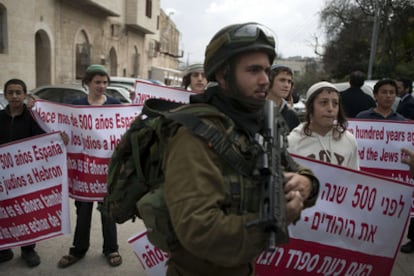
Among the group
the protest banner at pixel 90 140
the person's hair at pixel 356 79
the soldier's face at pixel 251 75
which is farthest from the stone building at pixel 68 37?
the soldier's face at pixel 251 75

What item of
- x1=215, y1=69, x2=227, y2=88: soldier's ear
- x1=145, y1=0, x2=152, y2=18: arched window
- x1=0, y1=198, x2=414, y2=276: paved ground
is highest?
x1=145, y1=0, x2=152, y2=18: arched window

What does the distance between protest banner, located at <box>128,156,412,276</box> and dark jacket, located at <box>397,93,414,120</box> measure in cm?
354

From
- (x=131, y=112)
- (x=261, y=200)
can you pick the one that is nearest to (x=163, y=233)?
(x=261, y=200)

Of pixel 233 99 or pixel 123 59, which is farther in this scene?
pixel 123 59

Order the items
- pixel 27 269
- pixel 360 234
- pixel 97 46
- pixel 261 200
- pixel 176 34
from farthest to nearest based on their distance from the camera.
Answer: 1. pixel 176 34
2. pixel 97 46
3. pixel 27 269
4. pixel 360 234
5. pixel 261 200

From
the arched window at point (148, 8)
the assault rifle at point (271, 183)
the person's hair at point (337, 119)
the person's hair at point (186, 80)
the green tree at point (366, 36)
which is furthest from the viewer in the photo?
the arched window at point (148, 8)

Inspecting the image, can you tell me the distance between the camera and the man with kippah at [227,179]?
135 cm

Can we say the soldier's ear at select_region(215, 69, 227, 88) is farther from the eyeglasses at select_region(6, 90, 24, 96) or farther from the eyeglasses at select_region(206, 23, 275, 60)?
the eyeglasses at select_region(6, 90, 24, 96)

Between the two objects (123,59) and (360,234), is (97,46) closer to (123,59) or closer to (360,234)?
(123,59)

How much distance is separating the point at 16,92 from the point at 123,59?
30.2 meters

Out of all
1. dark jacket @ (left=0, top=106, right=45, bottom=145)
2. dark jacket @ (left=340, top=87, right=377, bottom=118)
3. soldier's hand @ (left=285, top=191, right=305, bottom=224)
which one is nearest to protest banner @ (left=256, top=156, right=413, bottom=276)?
soldier's hand @ (left=285, top=191, right=305, bottom=224)

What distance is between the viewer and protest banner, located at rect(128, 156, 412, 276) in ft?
8.89

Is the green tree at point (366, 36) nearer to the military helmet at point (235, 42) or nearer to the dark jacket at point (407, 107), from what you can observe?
the dark jacket at point (407, 107)

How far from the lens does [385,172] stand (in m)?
4.10
